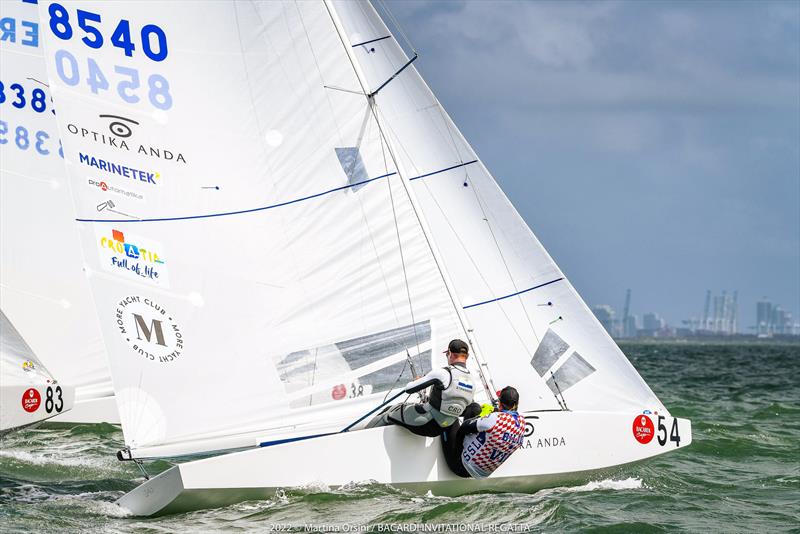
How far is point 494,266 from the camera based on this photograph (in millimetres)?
9688

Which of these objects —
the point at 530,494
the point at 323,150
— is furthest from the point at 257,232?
the point at 530,494

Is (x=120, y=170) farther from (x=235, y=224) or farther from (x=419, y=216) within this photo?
(x=419, y=216)

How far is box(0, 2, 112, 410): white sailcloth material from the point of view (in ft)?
40.8

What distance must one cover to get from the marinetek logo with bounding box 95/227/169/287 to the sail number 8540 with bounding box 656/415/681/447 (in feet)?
13.2

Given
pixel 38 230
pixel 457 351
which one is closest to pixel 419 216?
pixel 457 351

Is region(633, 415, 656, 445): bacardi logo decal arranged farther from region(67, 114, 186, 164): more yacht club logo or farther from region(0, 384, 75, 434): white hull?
region(0, 384, 75, 434): white hull

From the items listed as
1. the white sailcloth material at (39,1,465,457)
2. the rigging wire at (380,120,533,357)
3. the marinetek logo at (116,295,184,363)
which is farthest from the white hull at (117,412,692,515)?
the rigging wire at (380,120,533,357)

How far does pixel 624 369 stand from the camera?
9398mm

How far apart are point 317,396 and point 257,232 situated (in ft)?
4.31

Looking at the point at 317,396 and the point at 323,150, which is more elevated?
the point at 323,150

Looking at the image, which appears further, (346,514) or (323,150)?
(323,150)

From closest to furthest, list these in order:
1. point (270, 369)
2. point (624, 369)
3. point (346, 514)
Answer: point (346, 514) → point (270, 369) → point (624, 369)

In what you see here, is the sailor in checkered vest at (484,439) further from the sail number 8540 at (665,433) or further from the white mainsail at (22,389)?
the white mainsail at (22,389)

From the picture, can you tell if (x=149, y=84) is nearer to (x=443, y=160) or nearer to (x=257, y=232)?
(x=257, y=232)
